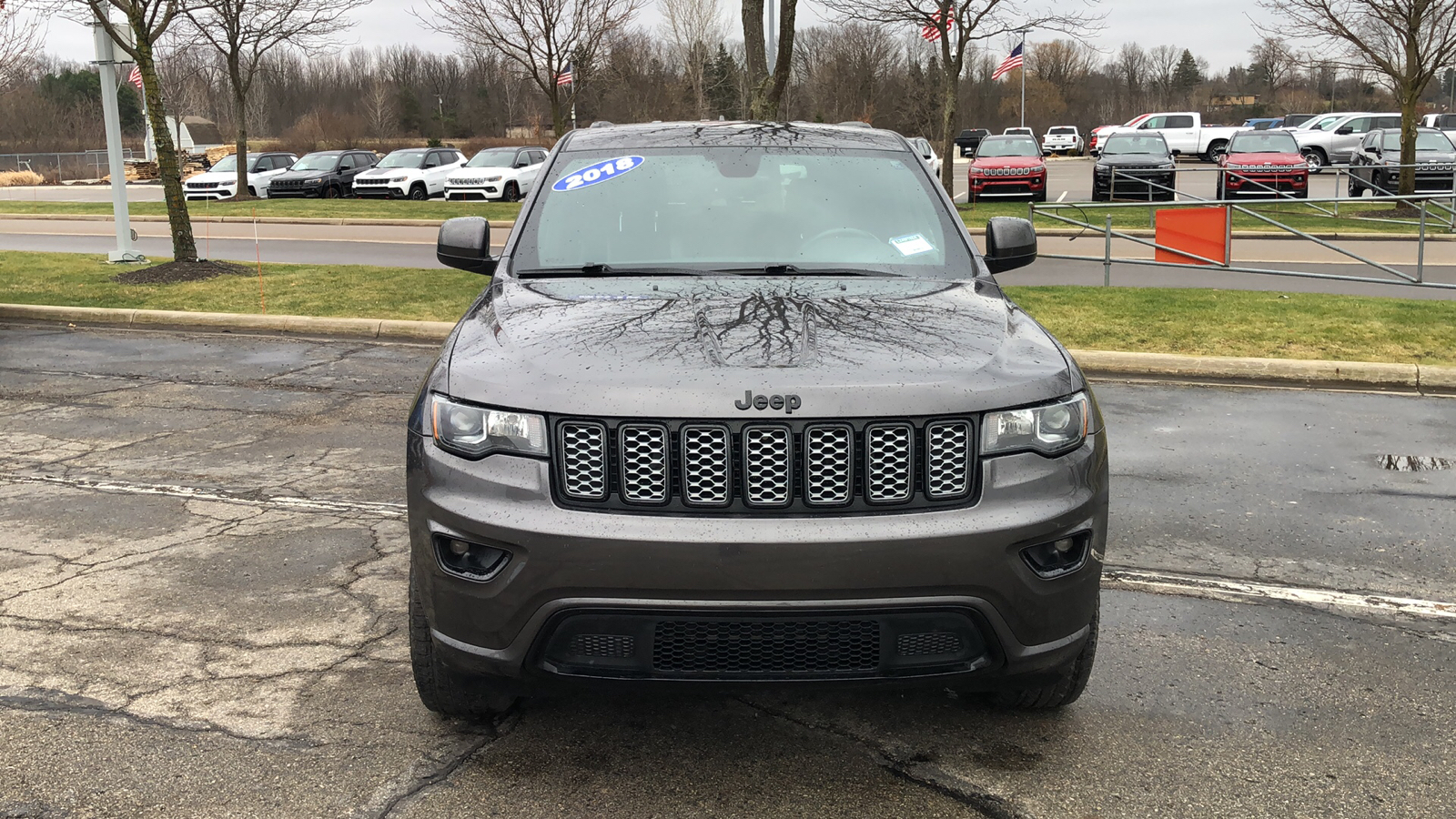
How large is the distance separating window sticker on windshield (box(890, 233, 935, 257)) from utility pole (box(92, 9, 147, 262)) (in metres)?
14.3

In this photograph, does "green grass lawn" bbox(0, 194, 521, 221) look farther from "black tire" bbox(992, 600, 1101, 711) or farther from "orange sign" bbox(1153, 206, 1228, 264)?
"black tire" bbox(992, 600, 1101, 711)

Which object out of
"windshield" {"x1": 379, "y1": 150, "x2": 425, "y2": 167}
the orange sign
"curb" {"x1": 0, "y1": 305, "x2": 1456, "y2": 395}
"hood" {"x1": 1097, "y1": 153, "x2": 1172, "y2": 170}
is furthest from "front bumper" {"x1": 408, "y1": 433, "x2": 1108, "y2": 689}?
"windshield" {"x1": 379, "y1": 150, "x2": 425, "y2": 167}

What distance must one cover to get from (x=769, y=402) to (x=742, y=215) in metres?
1.59

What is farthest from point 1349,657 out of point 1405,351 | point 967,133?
point 967,133

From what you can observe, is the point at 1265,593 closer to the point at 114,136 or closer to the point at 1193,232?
the point at 1193,232

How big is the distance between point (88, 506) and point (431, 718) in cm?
316

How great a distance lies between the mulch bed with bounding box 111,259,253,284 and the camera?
48.2ft

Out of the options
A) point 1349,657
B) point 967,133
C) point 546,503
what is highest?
point 967,133

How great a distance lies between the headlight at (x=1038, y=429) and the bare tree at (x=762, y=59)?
12.9m

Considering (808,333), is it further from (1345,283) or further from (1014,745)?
(1345,283)

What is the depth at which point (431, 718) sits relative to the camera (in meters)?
3.62

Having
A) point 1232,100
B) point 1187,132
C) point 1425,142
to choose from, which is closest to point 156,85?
point 1425,142

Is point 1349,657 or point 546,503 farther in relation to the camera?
point 1349,657

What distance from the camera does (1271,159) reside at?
1001 inches
